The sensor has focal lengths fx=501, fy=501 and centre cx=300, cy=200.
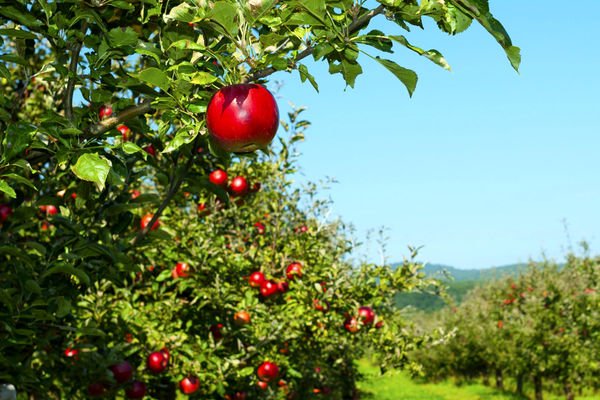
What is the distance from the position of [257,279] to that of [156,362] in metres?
1.40

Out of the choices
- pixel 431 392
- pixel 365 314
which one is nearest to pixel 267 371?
pixel 365 314

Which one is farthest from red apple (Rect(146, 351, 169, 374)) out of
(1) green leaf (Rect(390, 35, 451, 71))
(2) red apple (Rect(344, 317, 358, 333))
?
(1) green leaf (Rect(390, 35, 451, 71))

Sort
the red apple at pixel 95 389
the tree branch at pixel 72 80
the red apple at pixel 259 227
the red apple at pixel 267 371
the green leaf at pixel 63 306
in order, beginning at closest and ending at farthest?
the tree branch at pixel 72 80 < the green leaf at pixel 63 306 < the red apple at pixel 95 389 < the red apple at pixel 267 371 < the red apple at pixel 259 227

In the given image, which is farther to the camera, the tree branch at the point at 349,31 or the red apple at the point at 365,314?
the red apple at the point at 365,314

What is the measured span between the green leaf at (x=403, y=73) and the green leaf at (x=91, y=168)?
903 mm

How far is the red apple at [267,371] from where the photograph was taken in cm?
539

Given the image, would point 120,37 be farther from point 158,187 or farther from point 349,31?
point 158,187

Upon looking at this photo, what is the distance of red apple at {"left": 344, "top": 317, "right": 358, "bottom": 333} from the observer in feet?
18.8

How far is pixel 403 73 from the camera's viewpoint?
1530 millimetres

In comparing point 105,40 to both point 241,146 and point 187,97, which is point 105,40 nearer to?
point 187,97

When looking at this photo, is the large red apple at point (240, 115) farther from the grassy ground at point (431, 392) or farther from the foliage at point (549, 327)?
the grassy ground at point (431, 392)

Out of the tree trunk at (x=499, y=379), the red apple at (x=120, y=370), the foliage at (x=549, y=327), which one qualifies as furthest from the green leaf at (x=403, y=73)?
the tree trunk at (x=499, y=379)

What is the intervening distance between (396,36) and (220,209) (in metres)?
4.82

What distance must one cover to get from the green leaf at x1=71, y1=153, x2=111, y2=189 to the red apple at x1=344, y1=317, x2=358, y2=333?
459 centimetres
